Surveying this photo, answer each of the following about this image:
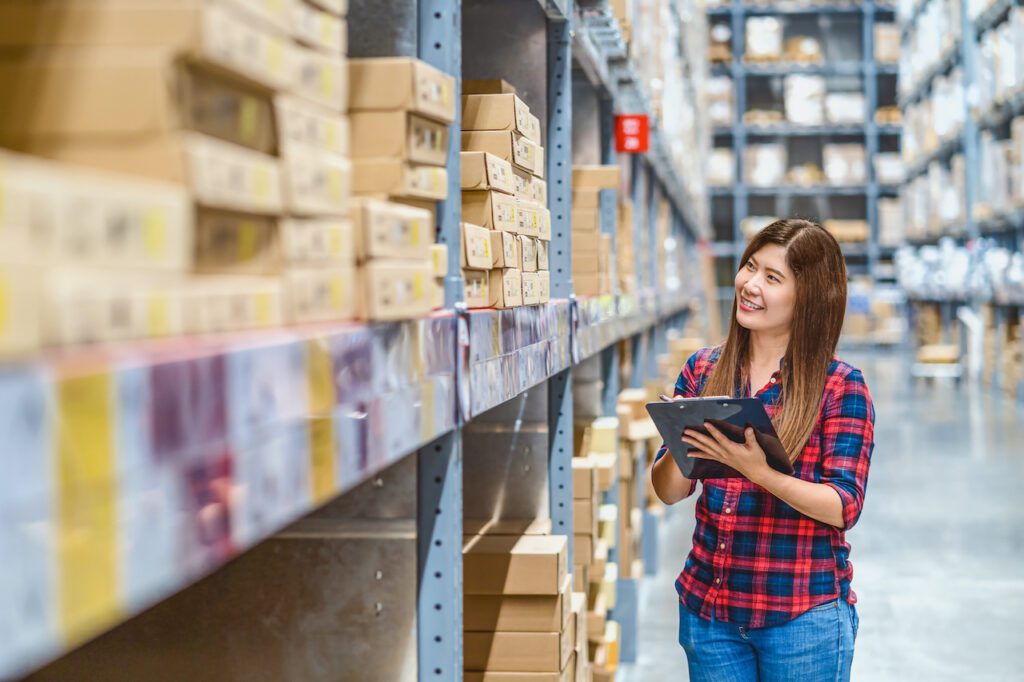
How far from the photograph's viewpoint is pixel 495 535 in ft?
10.1

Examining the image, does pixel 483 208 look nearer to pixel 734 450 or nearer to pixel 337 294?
pixel 734 450

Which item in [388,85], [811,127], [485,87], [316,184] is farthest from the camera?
[811,127]

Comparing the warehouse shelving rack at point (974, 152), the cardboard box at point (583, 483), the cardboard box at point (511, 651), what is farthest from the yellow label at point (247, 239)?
the warehouse shelving rack at point (974, 152)

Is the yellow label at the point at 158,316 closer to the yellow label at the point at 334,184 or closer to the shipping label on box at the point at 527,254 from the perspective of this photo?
the yellow label at the point at 334,184

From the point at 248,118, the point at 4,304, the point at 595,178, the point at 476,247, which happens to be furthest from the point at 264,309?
the point at 595,178

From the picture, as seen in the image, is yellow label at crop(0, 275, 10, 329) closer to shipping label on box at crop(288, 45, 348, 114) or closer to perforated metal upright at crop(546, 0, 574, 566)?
shipping label on box at crop(288, 45, 348, 114)

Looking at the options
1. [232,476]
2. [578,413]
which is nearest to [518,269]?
[232,476]

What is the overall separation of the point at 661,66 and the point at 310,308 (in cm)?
606

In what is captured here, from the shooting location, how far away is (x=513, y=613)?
9.05 feet

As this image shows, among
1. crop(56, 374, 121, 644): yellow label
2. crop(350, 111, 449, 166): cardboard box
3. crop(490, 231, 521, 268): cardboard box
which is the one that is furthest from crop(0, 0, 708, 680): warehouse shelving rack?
crop(350, 111, 449, 166): cardboard box

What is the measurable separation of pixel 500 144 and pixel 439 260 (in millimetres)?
725

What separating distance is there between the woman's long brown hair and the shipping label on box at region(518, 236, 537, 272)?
16.5 inches

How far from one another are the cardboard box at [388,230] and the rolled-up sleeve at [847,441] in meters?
1.14

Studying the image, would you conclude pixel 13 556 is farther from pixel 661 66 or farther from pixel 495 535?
pixel 661 66
